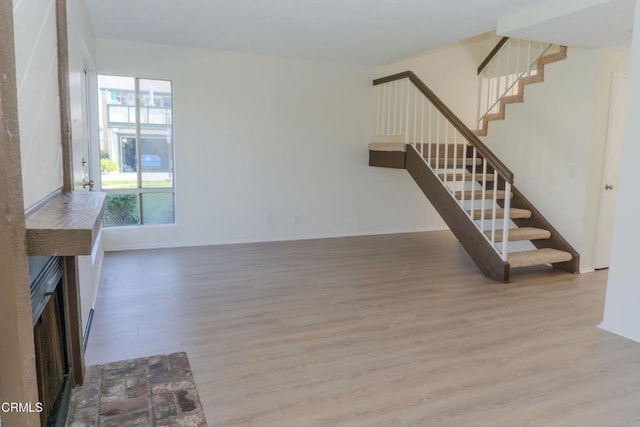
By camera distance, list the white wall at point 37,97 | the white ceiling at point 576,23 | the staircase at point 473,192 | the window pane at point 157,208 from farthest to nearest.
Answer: the window pane at point 157,208, the staircase at point 473,192, the white ceiling at point 576,23, the white wall at point 37,97

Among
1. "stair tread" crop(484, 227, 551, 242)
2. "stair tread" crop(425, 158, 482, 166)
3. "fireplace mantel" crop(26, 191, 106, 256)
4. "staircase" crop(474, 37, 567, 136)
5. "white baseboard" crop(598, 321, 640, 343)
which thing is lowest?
"white baseboard" crop(598, 321, 640, 343)

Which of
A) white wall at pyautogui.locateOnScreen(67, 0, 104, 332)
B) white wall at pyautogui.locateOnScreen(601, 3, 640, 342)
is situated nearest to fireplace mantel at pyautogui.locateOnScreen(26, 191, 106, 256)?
white wall at pyautogui.locateOnScreen(67, 0, 104, 332)

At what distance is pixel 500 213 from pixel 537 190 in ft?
1.84

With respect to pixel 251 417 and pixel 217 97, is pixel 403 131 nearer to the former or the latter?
pixel 217 97

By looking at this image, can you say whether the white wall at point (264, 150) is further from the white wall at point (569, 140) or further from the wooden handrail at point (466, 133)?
the white wall at point (569, 140)

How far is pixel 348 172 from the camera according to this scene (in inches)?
266

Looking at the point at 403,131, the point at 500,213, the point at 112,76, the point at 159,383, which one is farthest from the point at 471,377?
the point at 112,76

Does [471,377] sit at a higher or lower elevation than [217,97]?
lower

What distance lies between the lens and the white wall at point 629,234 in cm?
309

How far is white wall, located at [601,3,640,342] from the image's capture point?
309cm

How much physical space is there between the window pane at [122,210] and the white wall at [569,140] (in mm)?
4894

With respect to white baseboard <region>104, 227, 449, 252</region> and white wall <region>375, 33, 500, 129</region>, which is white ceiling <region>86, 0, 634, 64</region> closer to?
white wall <region>375, 33, 500, 129</region>

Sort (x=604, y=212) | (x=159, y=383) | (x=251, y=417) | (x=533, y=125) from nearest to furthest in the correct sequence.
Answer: (x=251, y=417) → (x=159, y=383) → (x=604, y=212) → (x=533, y=125)

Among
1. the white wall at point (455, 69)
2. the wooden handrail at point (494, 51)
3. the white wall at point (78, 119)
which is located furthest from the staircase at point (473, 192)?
the white wall at point (78, 119)
